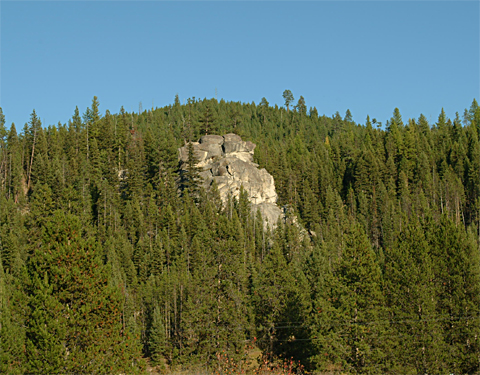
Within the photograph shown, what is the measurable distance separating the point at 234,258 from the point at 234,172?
132ft

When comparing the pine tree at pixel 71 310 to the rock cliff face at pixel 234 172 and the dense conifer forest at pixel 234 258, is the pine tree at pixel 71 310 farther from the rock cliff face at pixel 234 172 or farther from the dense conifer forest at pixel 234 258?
the rock cliff face at pixel 234 172

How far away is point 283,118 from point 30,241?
12588cm

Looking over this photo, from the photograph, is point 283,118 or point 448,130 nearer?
point 448,130

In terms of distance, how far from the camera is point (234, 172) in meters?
100

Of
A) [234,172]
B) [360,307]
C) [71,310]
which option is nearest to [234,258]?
[360,307]

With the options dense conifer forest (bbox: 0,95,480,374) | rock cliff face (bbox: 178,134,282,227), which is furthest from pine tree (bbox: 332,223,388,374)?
rock cliff face (bbox: 178,134,282,227)

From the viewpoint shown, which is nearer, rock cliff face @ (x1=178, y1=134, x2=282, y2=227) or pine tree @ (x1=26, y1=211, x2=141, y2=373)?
pine tree @ (x1=26, y1=211, x2=141, y2=373)

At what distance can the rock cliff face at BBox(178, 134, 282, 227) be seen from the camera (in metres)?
98.1

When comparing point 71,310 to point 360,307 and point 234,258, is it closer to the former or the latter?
point 360,307

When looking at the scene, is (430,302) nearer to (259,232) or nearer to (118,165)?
(259,232)

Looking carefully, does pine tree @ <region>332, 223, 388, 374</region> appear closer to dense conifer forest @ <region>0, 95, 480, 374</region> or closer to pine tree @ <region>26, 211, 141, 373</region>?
dense conifer forest @ <region>0, 95, 480, 374</region>

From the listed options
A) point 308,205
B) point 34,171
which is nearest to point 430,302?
point 308,205

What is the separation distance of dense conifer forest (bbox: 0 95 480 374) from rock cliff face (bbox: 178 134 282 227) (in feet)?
11.3

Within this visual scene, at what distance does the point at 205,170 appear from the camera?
335 ft
